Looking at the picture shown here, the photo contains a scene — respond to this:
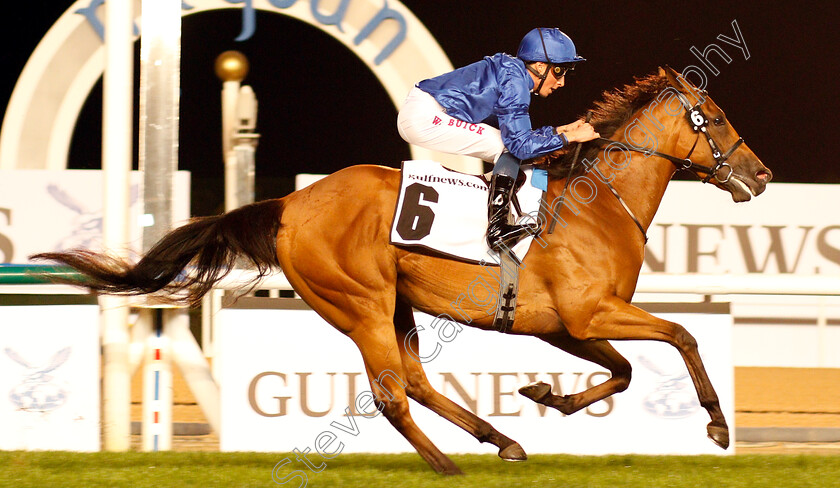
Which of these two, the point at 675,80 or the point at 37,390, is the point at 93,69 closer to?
the point at 37,390

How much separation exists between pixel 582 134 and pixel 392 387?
46.4 inches

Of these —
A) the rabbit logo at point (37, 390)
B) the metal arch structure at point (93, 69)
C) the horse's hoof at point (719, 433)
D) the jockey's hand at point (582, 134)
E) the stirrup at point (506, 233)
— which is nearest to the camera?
the horse's hoof at point (719, 433)

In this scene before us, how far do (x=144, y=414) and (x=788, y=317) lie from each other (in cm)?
486

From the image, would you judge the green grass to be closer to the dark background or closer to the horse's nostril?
the horse's nostril

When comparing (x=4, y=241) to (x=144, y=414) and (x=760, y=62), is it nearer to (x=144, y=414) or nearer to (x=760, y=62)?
(x=144, y=414)

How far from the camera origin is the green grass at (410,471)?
3.55 m

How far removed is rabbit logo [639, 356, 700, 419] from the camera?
15.0 ft

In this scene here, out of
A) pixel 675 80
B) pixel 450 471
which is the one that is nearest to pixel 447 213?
pixel 450 471

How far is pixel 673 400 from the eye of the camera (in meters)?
4.59

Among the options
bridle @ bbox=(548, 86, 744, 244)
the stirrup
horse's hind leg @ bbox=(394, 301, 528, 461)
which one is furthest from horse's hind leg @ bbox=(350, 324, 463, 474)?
bridle @ bbox=(548, 86, 744, 244)

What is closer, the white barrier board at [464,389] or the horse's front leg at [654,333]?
the horse's front leg at [654,333]

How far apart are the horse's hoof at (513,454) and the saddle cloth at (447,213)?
0.68m

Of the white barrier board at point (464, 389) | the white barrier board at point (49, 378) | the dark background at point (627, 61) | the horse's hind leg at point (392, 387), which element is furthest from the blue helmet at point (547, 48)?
the dark background at point (627, 61)

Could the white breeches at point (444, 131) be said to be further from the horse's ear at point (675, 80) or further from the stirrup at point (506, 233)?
the horse's ear at point (675, 80)
